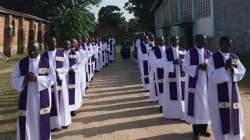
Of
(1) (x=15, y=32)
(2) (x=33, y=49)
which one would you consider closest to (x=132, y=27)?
(1) (x=15, y=32)

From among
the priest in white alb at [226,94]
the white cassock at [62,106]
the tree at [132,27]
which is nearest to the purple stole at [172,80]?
the priest in white alb at [226,94]

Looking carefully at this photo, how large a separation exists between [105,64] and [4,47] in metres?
13.0

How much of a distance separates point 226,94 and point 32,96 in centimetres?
323

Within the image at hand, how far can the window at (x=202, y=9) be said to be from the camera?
57.8 feet

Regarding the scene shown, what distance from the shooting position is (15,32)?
31859 mm

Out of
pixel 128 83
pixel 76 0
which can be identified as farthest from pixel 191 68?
pixel 76 0

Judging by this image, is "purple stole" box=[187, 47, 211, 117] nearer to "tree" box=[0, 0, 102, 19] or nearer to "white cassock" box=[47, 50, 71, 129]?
"white cassock" box=[47, 50, 71, 129]

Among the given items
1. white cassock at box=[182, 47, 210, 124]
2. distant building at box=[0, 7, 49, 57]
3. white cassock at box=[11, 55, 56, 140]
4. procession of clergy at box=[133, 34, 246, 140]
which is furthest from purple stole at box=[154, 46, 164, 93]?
distant building at box=[0, 7, 49, 57]

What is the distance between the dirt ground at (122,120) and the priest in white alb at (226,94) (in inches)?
40.8

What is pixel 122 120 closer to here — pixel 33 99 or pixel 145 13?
pixel 33 99

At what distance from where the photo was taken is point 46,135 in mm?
5102

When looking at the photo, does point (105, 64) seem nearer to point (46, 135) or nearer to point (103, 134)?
point (103, 134)

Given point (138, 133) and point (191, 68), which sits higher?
point (191, 68)

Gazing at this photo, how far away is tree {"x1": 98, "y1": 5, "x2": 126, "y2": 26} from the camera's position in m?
77.7
